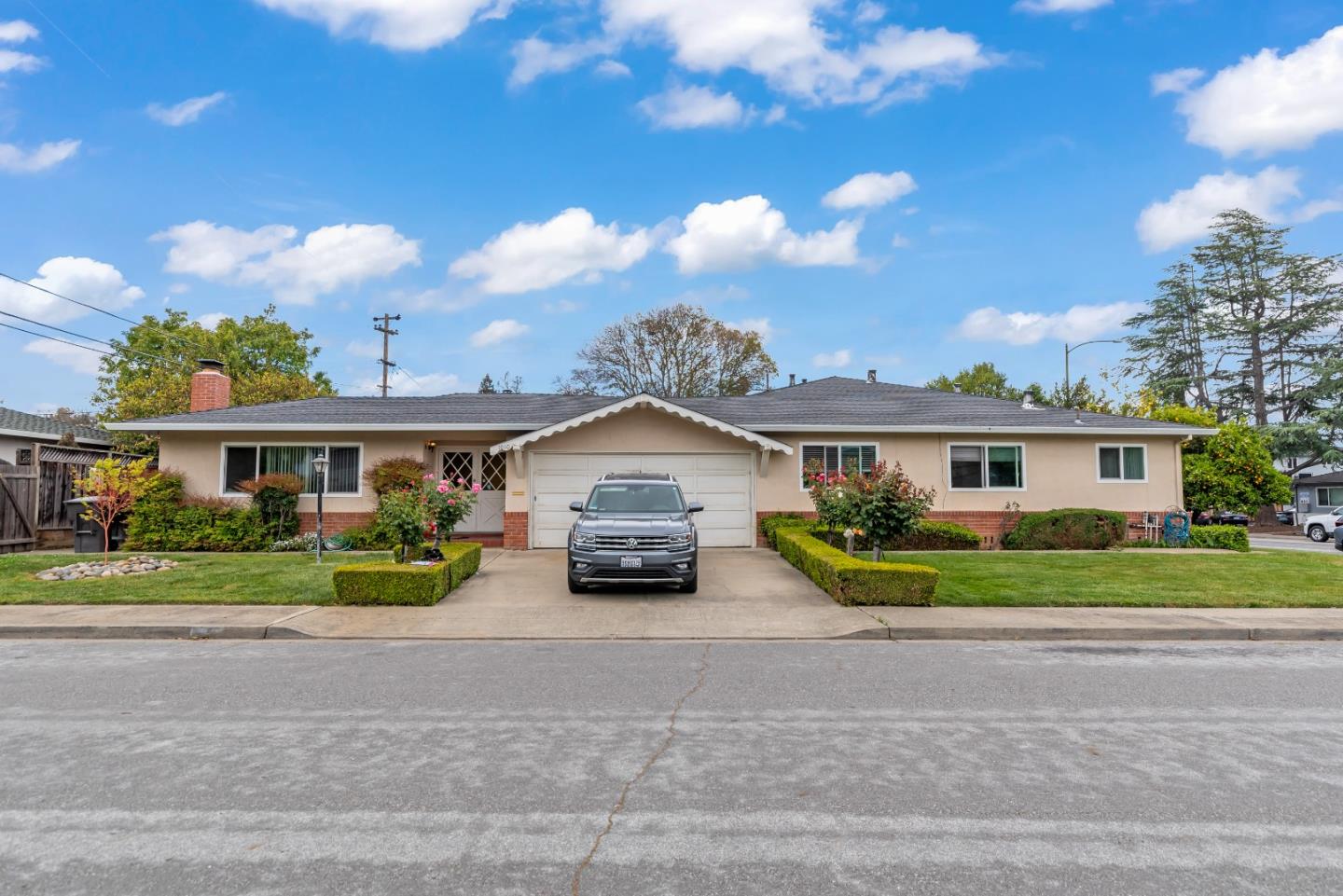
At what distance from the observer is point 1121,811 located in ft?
11.7

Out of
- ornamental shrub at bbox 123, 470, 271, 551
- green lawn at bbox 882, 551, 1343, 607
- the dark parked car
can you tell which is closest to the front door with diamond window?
ornamental shrub at bbox 123, 470, 271, 551

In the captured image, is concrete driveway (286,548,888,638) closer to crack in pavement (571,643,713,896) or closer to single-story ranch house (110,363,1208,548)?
crack in pavement (571,643,713,896)

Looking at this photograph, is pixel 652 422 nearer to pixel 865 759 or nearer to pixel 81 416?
pixel 865 759

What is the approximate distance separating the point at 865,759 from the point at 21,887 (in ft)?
13.1

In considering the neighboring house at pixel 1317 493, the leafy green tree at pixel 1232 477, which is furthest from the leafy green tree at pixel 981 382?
the leafy green tree at pixel 1232 477

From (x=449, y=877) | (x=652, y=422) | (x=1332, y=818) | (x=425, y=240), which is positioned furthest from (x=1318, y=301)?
(x=449, y=877)

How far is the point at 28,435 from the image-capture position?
758 inches

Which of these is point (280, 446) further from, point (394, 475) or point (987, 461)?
point (987, 461)

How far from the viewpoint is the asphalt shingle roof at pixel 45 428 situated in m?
19.7

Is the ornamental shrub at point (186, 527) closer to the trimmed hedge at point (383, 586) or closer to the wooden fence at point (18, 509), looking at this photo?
the wooden fence at point (18, 509)

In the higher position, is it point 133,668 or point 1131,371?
point 1131,371

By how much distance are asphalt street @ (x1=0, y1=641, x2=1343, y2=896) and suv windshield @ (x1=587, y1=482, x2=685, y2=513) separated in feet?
16.0

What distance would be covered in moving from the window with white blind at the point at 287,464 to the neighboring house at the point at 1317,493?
160ft

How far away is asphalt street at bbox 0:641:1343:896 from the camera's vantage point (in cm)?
298
